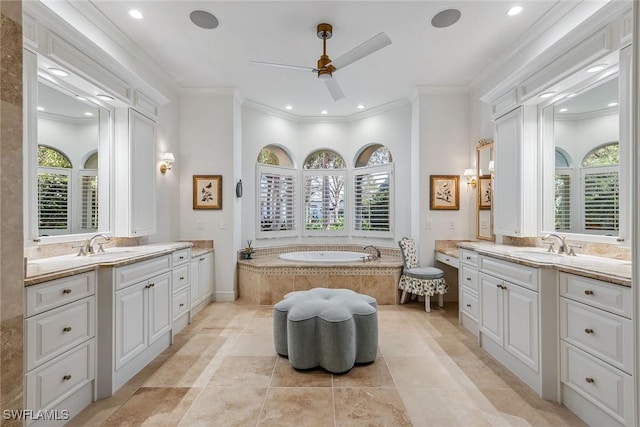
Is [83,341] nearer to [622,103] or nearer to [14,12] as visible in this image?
[14,12]

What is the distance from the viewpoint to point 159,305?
281cm

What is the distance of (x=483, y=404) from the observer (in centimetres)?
205

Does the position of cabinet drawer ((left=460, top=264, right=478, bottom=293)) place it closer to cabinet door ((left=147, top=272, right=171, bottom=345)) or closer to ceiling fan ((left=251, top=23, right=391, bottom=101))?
ceiling fan ((left=251, top=23, right=391, bottom=101))

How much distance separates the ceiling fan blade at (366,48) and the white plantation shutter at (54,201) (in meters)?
2.58

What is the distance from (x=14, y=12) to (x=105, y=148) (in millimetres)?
2948

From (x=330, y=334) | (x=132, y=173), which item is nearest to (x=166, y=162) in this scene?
(x=132, y=173)

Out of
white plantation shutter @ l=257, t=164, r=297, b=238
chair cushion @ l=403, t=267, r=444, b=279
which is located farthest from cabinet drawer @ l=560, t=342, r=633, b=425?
white plantation shutter @ l=257, t=164, r=297, b=238

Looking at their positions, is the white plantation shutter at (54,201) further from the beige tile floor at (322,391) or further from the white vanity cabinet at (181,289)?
the beige tile floor at (322,391)

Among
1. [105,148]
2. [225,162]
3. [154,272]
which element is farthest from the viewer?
[225,162]

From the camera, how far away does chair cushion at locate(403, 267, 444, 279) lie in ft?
12.8

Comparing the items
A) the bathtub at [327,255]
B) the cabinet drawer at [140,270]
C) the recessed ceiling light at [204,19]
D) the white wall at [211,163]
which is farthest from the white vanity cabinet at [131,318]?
the bathtub at [327,255]

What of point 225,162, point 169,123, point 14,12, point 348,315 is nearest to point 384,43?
point 348,315

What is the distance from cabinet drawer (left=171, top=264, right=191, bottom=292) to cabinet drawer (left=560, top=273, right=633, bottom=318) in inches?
133

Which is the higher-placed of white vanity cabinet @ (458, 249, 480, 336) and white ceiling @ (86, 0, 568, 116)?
white ceiling @ (86, 0, 568, 116)
